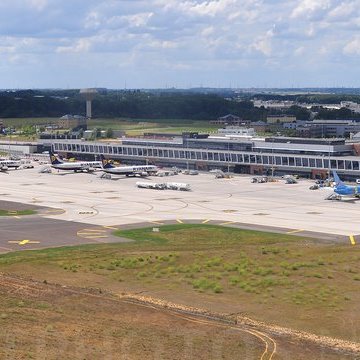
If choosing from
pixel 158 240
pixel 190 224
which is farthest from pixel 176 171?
pixel 158 240

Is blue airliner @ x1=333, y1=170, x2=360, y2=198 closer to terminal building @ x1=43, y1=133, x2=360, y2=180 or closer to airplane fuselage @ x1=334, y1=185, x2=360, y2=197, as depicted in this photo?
airplane fuselage @ x1=334, y1=185, x2=360, y2=197

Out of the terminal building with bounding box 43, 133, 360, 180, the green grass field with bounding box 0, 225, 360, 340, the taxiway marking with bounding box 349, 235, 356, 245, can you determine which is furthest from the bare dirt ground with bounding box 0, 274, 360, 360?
the terminal building with bounding box 43, 133, 360, 180

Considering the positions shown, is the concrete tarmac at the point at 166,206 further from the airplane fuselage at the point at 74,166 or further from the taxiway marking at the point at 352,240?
the airplane fuselage at the point at 74,166

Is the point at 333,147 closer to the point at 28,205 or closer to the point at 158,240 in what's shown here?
the point at 28,205

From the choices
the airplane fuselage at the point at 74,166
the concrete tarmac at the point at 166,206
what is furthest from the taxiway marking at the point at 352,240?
the airplane fuselage at the point at 74,166

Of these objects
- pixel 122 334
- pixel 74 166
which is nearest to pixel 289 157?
pixel 74 166

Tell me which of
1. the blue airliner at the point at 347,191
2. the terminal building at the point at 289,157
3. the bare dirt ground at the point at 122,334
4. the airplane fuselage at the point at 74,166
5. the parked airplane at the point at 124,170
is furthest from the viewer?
the airplane fuselage at the point at 74,166
